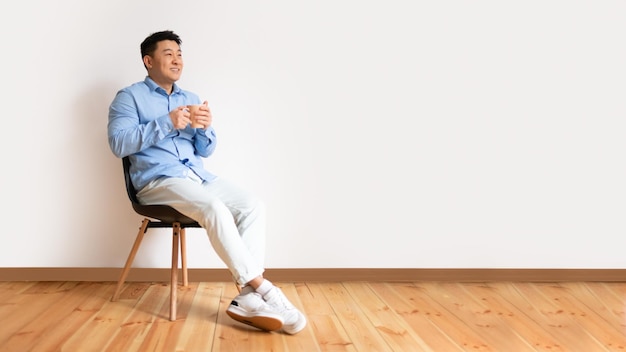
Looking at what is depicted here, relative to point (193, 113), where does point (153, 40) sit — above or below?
above

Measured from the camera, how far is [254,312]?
7.94ft

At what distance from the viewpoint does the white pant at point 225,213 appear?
250 centimetres

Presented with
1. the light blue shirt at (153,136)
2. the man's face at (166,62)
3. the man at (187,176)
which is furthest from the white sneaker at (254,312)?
the man's face at (166,62)

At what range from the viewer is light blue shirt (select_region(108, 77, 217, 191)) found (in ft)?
8.93

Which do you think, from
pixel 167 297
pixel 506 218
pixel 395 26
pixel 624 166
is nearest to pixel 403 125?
pixel 395 26

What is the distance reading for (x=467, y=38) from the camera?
3.38m

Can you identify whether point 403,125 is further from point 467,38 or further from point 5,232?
point 5,232

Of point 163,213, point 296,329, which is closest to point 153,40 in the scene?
point 163,213

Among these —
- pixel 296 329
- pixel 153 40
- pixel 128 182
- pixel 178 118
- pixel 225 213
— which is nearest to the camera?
pixel 296 329

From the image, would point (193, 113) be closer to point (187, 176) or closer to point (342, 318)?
point (187, 176)

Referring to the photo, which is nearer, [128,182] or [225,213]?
[225,213]

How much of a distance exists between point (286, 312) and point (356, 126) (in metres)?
1.27

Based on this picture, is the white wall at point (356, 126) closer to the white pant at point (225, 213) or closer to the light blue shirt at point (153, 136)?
the light blue shirt at point (153, 136)

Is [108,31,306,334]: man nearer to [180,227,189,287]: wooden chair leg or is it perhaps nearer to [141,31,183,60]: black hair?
[141,31,183,60]: black hair
